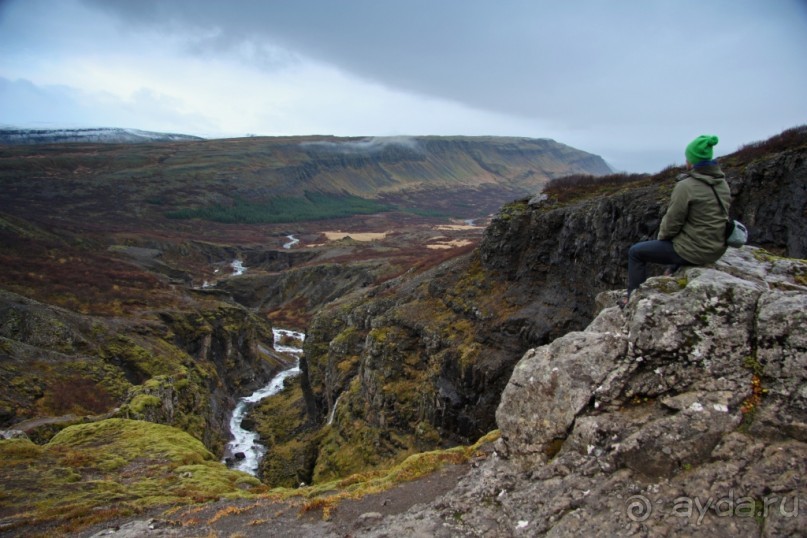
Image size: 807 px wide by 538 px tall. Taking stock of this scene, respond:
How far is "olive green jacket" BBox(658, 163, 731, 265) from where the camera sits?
32.2ft

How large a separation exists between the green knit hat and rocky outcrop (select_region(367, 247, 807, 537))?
2.57m

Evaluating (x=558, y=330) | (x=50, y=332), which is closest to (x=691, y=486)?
(x=558, y=330)

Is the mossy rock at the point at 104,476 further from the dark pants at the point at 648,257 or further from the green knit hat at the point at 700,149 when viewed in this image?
the green knit hat at the point at 700,149

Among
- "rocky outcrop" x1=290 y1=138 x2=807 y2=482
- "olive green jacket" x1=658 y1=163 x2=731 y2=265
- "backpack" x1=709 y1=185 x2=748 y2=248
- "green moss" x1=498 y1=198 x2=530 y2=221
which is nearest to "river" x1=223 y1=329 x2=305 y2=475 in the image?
"rocky outcrop" x1=290 y1=138 x2=807 y2=482

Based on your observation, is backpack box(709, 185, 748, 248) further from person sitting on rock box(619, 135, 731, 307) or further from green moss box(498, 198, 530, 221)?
green moss box(498, 198, 530, 221)

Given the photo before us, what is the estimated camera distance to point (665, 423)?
9.34 meters

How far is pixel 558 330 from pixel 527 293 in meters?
5.05

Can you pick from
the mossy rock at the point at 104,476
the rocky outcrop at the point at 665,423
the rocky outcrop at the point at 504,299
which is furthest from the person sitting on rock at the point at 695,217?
the mossy rock at the point at 104,476

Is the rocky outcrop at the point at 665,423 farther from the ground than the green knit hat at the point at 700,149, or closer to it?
closer to it

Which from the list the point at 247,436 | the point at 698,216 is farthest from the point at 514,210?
the point at 247,436

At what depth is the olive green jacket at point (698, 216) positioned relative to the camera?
32.2 feet

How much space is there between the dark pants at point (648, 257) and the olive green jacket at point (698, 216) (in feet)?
0.73

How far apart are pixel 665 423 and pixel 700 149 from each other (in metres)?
5.78

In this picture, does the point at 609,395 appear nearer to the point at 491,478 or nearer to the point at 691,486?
the point at 691,486
